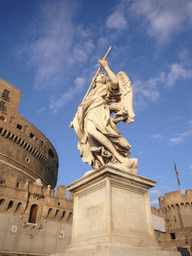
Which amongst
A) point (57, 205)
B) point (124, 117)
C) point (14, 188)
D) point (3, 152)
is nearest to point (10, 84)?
point (3, 152)

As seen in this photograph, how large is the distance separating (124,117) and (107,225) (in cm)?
Answer: 195

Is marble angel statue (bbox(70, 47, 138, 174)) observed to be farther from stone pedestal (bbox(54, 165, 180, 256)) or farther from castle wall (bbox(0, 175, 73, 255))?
castle wall (bbox(0, 175, 73, 255))

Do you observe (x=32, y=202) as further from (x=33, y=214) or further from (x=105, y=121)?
(x=105, y=121)

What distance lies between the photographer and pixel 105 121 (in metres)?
3.68

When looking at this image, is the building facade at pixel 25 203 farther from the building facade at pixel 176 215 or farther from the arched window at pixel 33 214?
the building facade at pixel 176 215

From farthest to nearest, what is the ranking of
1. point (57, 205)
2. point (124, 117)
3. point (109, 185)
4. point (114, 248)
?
point (57, 205)
point (124, 117)
point (109, 185)
point (114, 248)

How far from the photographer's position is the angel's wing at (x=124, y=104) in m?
3.87

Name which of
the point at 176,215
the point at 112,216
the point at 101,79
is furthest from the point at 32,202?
the point at 176,215

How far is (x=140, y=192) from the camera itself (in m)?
3.18

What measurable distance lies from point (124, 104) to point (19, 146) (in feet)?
101

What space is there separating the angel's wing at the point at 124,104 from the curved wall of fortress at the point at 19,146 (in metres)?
27.5

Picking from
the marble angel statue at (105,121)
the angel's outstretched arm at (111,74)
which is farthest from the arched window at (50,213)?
the angel's outstretched arm at (111,74)

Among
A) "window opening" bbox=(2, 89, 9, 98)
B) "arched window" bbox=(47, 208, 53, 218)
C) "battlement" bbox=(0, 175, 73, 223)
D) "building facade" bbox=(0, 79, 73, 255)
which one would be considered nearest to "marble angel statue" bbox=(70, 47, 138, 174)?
"building facade" bbox=(0, 79, 73, 255)

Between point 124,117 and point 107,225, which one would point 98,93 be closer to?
point 124,117
